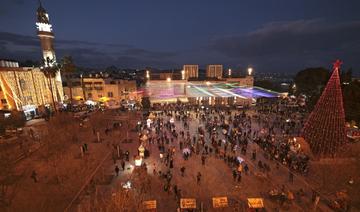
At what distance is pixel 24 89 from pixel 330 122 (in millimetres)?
40786

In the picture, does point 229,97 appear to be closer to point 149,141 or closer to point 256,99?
point 256,99

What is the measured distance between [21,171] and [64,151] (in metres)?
3.65

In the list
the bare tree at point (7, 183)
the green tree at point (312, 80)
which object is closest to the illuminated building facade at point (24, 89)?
the bare tree at point (7, 183)

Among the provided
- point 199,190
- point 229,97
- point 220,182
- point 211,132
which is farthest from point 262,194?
point 229,97

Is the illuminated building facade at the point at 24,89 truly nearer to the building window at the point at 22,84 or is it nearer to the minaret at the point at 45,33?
the building window at the point at 22,84

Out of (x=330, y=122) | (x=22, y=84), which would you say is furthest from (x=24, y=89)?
(x=330, y=122)

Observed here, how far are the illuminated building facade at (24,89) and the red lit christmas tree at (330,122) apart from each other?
38.4 m

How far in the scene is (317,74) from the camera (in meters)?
33.2

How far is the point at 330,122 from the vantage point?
16.0m

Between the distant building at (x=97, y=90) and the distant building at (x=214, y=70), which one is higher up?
the distant building at (x=214, y=70)

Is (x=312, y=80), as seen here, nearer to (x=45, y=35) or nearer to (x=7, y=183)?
(x=7, y=183)

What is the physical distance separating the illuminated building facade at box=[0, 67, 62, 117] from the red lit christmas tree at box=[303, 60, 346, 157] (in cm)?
3842

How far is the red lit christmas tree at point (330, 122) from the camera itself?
1548 centimetres

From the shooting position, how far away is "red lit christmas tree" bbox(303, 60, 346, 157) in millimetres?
15477
